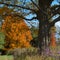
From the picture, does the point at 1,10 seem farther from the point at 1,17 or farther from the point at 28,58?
the point at 28,58

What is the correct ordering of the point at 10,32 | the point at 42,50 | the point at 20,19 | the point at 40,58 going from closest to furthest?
the point at 40,58 → the point at 42,50 → the point at 20,19 → the point at 10,32

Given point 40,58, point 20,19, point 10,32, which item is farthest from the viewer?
point 10,32

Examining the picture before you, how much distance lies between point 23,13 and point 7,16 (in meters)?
1.43

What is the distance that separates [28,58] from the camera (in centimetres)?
1466

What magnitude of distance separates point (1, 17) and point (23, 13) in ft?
5.64

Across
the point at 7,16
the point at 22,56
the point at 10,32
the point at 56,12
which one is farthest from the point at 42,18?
the point at 10,32

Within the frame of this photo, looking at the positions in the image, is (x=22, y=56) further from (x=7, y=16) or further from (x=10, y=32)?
(x=10, y=32)

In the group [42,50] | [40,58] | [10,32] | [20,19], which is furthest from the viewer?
[10,32]

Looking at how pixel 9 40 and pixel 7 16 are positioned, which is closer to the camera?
pixel 7 16

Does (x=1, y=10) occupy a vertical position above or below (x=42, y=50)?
above

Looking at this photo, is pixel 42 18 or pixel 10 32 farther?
pixel 10 32

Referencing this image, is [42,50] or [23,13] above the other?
[23,13]

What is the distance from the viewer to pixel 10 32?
47844mm

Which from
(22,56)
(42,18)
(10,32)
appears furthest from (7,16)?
(10,32)
